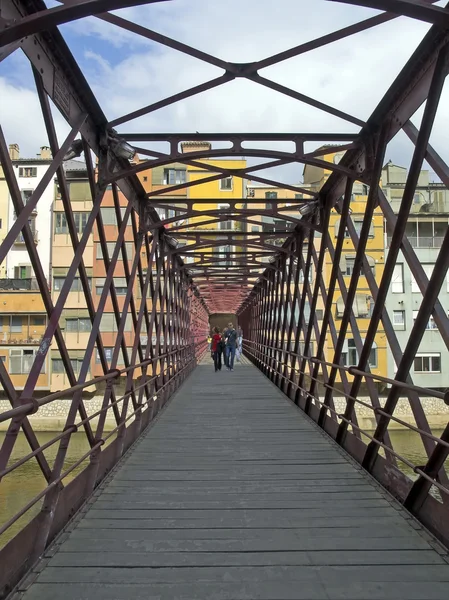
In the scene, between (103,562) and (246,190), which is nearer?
(103,562)

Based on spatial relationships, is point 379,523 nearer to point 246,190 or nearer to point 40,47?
point 40,47

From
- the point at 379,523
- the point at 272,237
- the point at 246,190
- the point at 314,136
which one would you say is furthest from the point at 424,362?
the point at 379,523

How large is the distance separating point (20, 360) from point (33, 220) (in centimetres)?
814

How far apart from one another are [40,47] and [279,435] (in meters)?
4.76

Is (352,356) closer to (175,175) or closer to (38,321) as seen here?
(38,321)

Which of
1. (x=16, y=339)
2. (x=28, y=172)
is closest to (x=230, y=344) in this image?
(x=16, y=339)

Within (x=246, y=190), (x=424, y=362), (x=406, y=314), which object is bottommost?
(x=424, y=362)

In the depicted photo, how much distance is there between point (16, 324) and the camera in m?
24.1

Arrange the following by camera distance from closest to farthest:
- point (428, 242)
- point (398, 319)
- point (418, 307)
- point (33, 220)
→ 1. point (428, 242)
2. point (418, 307)
3. point (398, 319)
4. point (33, 220)

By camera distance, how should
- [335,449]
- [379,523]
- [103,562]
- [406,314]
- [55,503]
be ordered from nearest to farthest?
[103,562]
[55,503]
[379,523]
[335,449]
[406,314]

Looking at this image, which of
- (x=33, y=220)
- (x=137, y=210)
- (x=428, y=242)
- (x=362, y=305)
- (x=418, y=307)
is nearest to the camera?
(x=137, y=210)

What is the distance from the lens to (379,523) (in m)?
3.57

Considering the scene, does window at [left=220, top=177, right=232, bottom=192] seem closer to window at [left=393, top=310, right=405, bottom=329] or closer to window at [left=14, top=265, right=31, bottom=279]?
window at [left=14, top=265, right=31, bottom=279]

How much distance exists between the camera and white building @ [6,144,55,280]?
27859mm
